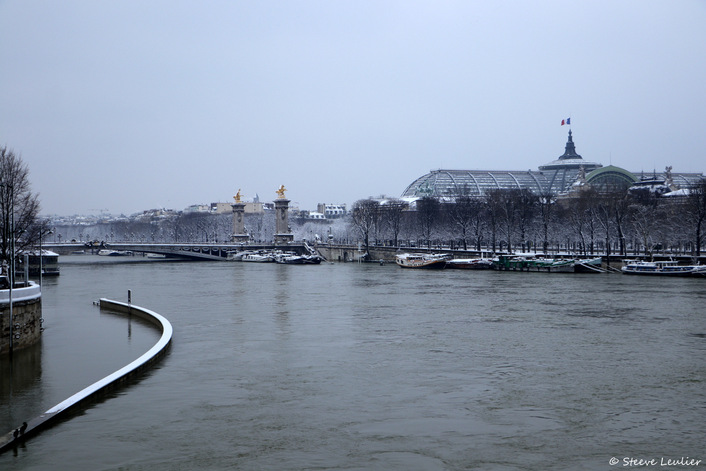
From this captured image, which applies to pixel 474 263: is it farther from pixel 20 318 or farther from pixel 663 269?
pixel 20 318

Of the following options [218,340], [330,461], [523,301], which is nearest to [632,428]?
[330,461]

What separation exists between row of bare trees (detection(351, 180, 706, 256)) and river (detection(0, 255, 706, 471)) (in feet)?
113

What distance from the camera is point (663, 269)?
2308 inches

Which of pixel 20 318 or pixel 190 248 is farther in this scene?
pixel 190 248

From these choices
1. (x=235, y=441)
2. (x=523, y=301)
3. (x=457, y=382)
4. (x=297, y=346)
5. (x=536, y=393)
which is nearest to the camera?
(x=235, y=441)

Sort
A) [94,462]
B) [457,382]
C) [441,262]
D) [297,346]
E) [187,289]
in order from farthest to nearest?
[441,262]
[187,289]
[297,346]
[457,382]
[94,462]

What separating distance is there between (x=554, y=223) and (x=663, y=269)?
28425mm

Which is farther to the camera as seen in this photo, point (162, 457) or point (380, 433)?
point (380, 433)

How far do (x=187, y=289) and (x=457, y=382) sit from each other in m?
34.2

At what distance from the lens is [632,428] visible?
653 inches

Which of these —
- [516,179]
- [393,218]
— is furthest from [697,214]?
[516,179]

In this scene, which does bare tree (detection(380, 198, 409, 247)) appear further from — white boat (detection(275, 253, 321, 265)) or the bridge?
white boat (detection(275, 253, 321, 265))

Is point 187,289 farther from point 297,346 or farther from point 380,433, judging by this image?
point 380,433

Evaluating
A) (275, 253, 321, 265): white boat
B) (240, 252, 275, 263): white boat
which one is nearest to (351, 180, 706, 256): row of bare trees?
(275, 253, 321, 265): white boat
